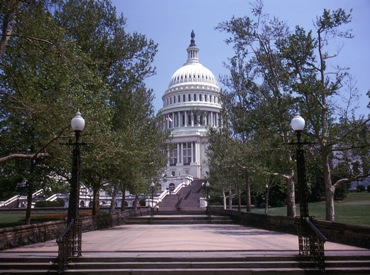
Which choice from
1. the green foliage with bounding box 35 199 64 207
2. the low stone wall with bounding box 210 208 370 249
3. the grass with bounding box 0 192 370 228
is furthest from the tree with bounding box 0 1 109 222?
the green foliage with bounding box 35 199 64 207

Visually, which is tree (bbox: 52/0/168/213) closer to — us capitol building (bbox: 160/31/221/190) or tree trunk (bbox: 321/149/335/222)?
tree trunk (bbox: 321/149/335/222)

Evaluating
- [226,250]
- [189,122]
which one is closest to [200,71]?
[189,122]

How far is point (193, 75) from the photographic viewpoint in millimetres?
125125

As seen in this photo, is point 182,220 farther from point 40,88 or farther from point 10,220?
point 40,88

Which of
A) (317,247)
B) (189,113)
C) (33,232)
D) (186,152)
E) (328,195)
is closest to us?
(317,247)

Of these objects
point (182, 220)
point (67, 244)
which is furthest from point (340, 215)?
point (67, 244)

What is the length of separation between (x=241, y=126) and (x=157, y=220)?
1280 centimetres

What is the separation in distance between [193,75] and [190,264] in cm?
11693

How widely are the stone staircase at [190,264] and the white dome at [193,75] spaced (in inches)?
4510

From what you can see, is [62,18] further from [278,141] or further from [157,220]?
[157,220]

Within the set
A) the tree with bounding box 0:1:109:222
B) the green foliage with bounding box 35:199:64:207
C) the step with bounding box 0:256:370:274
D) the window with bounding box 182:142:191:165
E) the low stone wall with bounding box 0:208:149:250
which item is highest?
the window with bounding box 182:142:191:165

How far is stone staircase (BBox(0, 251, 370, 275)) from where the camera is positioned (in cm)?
1052

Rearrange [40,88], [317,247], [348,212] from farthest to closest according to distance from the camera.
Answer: [348,212] → [40,88] → [317,247]

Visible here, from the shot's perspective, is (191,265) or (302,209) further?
(302,209)
